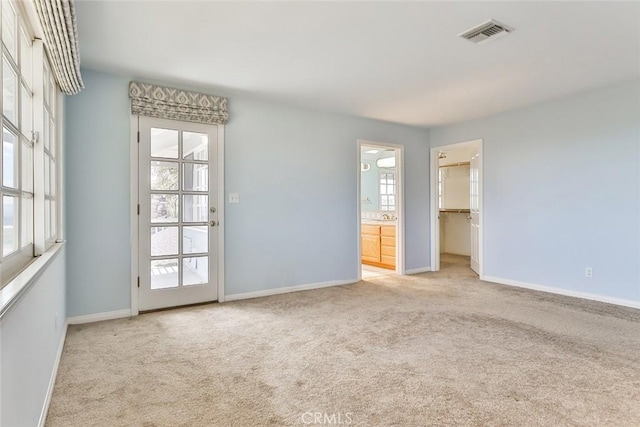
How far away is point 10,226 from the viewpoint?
5.30 ft

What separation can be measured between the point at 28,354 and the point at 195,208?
2411 millimetres

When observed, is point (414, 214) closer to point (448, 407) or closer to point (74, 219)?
point (448, 407)

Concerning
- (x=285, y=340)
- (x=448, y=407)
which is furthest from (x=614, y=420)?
(x=285, y=340)

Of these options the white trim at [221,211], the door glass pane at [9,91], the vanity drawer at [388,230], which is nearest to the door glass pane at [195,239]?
the white trim at [221,211]

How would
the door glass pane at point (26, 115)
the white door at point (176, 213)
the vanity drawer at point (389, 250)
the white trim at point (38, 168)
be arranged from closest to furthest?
the door glass pane at point (26, 115), the white trim at point (38, 168), the white door at point (176, 213), the vanity drawer at point (389, 250)

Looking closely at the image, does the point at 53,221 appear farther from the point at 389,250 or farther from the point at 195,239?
the point at 389,250

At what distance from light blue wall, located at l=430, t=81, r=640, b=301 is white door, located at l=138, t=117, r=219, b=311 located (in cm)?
377

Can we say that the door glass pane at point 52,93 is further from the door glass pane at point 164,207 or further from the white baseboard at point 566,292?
the white baseboard at point 566,292

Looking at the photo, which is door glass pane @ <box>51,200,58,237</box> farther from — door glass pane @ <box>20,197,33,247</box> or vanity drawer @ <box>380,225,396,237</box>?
vanity drawer @ <box>380,225,396,237</box>

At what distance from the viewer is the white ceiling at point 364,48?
7.58 ft

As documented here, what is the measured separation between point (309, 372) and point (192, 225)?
2.18m

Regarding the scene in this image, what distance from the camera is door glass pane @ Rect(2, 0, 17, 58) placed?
1.53 meters

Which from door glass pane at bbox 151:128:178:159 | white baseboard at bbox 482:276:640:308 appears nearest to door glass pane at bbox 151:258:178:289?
door glass pane at bbox 151:128:178:159

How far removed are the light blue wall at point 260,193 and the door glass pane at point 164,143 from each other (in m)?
0.25
